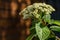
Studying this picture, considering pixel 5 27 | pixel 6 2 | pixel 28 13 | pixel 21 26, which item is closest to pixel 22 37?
pixel 21 26

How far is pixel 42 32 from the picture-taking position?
88.7 inches

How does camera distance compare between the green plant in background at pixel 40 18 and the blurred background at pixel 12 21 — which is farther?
the blurred background at pixel 12 21

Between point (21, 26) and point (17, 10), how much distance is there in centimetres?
33

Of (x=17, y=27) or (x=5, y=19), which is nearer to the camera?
(x=5, y=19)

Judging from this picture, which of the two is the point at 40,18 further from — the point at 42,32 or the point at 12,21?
the point at 12,21

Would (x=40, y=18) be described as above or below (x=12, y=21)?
above

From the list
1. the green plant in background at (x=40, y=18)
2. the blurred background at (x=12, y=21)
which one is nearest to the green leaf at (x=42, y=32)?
the green plant in background at (x=40, y=18)

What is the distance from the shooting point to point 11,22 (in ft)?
12.6

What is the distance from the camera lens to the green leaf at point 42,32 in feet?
7.25

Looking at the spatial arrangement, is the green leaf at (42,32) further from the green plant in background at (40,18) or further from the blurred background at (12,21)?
the blurred background at (12,21)

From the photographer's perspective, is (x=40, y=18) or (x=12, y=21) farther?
(x=12, y=21)

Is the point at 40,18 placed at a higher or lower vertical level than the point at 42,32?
higher

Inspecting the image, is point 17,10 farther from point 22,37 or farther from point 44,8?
point 44,8

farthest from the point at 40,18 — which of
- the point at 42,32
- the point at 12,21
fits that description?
the point at 12,21
